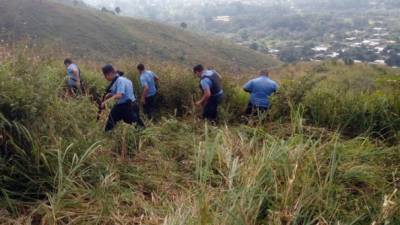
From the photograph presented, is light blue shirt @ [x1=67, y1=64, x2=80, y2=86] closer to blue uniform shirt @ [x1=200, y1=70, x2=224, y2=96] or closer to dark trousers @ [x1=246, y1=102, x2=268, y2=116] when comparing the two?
blue uniform shirt @ [x1=200, y1=70, x2=224, y2=96]

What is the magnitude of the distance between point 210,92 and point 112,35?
44.5 meters

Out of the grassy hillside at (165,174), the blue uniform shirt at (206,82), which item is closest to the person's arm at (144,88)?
the blue uniform shirt at (206,82)

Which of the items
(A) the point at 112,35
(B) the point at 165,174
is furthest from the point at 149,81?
(A) the point at 112,35

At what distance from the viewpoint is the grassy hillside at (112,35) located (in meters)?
41.8

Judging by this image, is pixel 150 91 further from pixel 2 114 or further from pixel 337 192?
pixel 337 192

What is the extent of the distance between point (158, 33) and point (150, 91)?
50460 mm

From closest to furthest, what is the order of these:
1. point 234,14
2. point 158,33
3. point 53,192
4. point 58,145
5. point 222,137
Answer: point 53,192 → point 58,145 → point 222,137 → point 158,33 → point 234,14

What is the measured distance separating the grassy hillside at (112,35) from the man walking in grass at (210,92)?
31132mm

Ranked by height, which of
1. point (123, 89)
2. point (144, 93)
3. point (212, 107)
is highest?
point (123, 89)

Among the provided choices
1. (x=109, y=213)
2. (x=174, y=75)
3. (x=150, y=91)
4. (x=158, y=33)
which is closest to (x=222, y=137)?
(x=109, y=213)

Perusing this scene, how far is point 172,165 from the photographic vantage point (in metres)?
4.33

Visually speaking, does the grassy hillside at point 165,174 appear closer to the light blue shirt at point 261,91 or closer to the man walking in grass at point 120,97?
the man walking in grass at point 120,97

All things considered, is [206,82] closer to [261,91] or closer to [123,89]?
[261,91]

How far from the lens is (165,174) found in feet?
13.5
